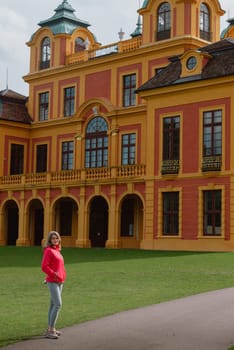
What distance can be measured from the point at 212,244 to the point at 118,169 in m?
8.83

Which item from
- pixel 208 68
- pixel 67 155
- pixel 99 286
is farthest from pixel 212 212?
pixel 99 286

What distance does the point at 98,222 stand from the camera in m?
46.6

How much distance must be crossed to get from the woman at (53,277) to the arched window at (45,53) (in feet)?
135

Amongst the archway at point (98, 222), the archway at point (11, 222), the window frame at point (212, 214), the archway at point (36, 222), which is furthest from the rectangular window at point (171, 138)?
the archway at point (11, 222)

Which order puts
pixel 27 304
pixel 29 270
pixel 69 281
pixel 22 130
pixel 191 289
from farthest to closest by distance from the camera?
pixel 22 130
pixel 29 270
pixel 69 281
pixel 191 289
pixel 27 304

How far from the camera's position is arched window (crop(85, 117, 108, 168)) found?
46.2 meters

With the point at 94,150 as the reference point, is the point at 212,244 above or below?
below

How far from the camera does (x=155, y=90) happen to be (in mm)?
39656

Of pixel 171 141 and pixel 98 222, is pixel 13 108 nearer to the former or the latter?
pixel 98 222

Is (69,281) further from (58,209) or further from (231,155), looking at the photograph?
(58,209)

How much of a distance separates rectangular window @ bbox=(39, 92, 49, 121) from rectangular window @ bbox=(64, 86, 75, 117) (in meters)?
2.01

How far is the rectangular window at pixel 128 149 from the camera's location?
4447 centimetres

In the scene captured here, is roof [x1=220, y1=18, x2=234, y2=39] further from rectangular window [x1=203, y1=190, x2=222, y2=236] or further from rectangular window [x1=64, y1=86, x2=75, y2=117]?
rectangular window [x1=203, y1=190, x2=222, y2=236]

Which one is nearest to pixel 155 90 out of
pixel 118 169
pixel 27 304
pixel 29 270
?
pixel 118 169
